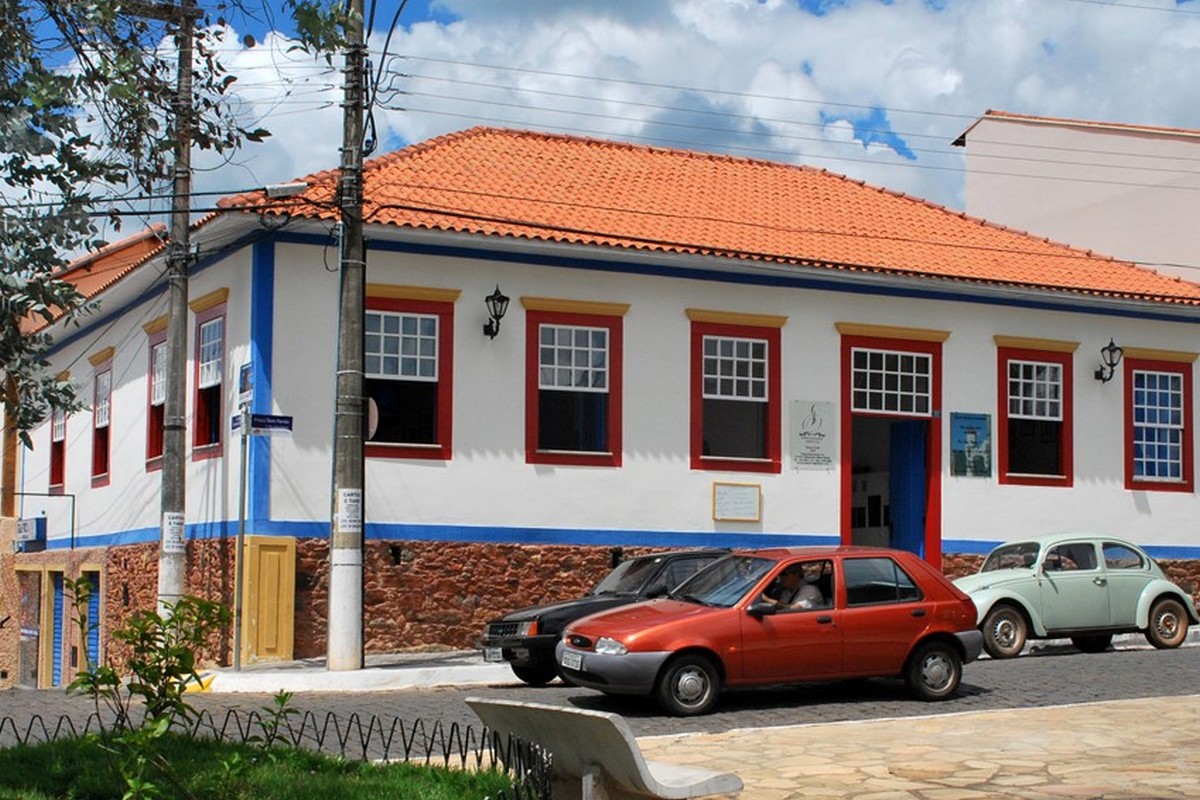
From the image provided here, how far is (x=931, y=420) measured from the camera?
23.3 metres

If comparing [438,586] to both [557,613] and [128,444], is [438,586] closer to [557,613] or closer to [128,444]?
[557,613]

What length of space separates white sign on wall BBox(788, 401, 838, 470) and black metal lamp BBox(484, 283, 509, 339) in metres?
4.48

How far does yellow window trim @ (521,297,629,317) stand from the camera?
20953 mm

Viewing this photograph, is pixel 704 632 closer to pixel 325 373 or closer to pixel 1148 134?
pixel 325 373

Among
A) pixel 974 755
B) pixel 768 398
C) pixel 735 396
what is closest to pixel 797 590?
pixel 974 755

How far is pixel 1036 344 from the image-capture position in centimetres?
2405

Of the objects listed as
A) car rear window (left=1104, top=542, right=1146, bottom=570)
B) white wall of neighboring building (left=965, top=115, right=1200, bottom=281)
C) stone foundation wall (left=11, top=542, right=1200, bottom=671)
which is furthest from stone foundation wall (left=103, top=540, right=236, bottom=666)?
white wall of neighboring building (left=965, top=115, right=1200, bottom=281)

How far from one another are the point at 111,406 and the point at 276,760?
701 inches

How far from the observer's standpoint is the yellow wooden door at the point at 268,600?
19016 millimetres

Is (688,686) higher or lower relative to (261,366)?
lower

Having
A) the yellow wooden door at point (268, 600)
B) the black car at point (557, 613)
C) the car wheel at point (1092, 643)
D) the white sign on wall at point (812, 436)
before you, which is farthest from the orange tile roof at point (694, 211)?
the car wheel at point (1092, 643)

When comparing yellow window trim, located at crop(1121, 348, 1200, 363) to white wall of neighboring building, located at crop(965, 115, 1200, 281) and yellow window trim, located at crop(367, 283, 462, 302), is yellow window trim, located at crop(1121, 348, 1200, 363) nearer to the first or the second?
white wall of neighboring building, located at crop(965, 115, 1200, 281)

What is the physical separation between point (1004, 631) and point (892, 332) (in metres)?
5.70

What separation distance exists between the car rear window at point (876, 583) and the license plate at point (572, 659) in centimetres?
247
